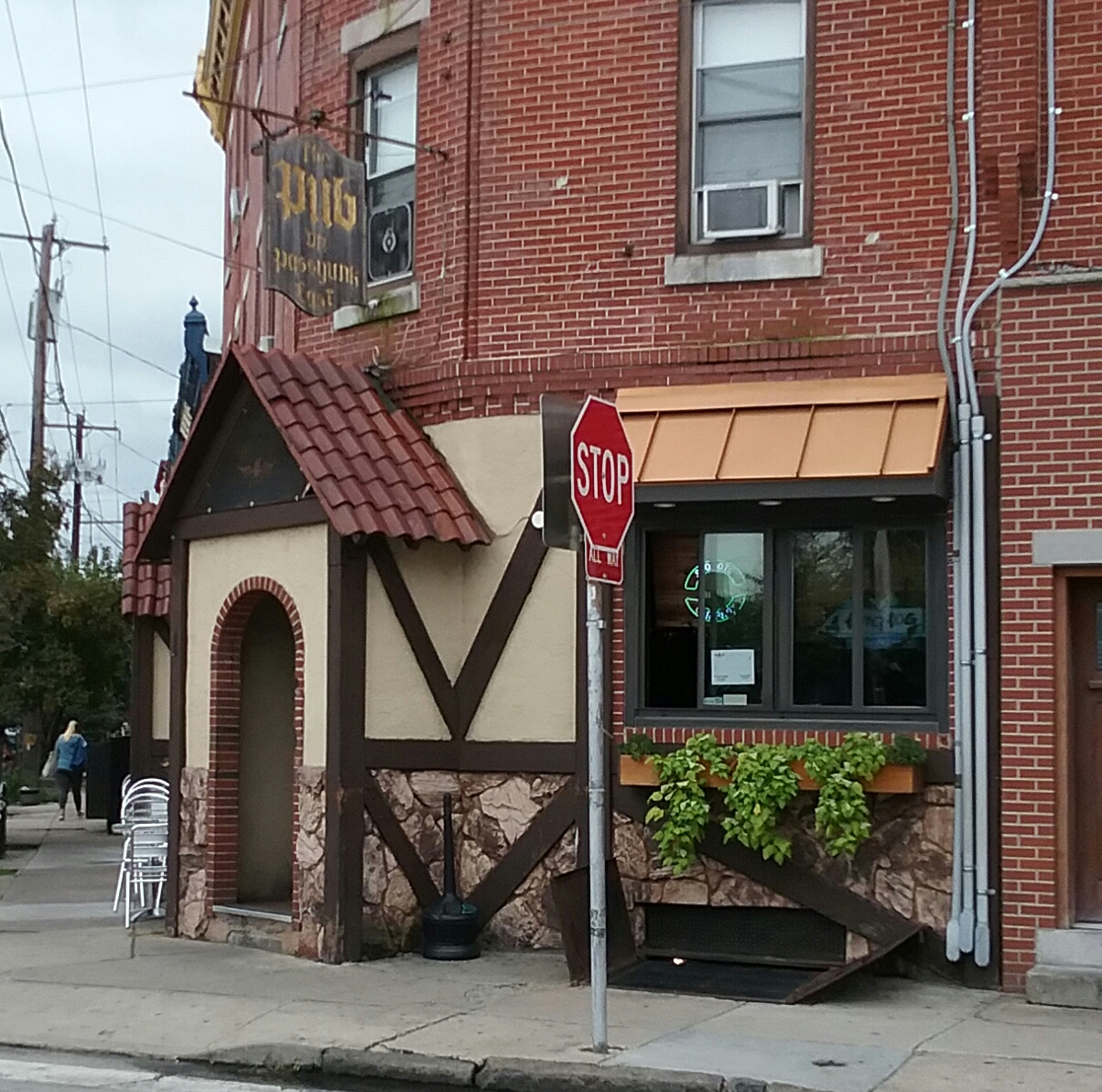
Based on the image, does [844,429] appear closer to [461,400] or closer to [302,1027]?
[461,400]

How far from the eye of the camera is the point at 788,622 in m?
11.5

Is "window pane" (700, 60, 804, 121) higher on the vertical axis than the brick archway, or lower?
higher

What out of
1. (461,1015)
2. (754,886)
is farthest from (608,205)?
(461,1015)

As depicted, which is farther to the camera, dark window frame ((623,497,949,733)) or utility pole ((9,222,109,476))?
utility pole ((9,222,109,476))

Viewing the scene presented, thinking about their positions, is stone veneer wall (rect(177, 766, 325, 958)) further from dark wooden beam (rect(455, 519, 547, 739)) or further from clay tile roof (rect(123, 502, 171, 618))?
clay tile roof (rect(123, 502, 171, 618))

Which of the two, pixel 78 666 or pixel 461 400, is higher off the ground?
pixel 461 400

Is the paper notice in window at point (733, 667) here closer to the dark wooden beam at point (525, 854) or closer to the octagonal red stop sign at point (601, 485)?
the dark wooden beam at point (525, 854)

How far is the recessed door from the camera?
1094cm

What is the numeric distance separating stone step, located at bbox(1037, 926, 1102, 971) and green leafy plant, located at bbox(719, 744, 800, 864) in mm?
1605

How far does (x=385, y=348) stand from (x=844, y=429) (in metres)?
3.78

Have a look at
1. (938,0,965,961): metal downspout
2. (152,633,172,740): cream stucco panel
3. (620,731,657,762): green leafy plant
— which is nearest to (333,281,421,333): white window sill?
(620,731,657,762): green leafy plant

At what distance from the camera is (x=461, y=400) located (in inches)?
498

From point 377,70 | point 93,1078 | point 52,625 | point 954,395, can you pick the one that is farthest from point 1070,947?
point 52,625

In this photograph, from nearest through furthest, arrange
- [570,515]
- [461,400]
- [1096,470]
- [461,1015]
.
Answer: [570,515] < [461,1015] < [1096,470] < [461,400]
